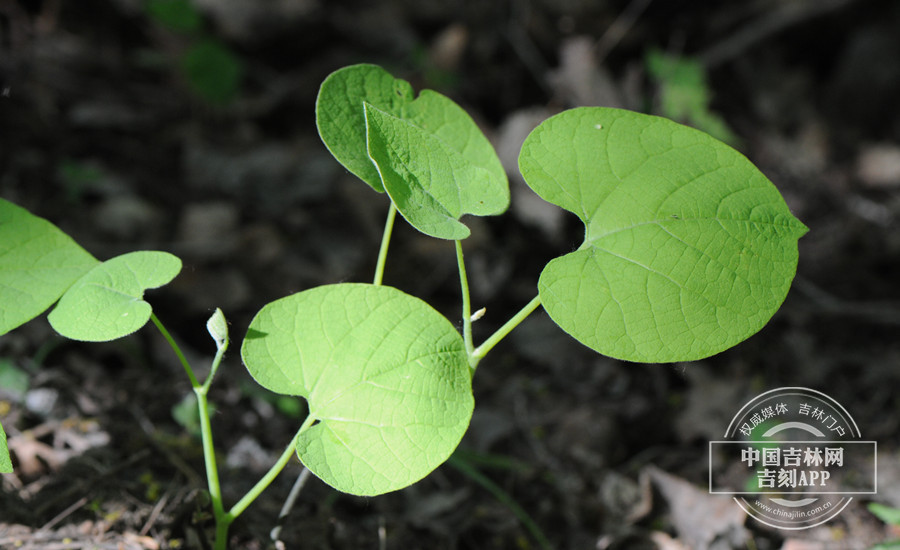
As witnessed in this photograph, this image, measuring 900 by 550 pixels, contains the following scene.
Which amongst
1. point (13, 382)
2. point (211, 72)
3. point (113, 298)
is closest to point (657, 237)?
point (113, 298)

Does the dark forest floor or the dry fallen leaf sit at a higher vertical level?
the dark forest floor

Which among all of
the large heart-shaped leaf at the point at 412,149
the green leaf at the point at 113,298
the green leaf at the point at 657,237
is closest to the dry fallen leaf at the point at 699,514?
the green leaf at the point at 657,237

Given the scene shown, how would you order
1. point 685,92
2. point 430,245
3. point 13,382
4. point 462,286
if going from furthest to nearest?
point 685,92 < point 430,245 < point 13,382 < point 462,286

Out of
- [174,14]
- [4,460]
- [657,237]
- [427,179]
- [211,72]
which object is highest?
[174,14]

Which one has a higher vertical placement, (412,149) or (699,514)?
(412,149)

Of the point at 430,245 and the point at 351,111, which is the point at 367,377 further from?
the point at 430,245

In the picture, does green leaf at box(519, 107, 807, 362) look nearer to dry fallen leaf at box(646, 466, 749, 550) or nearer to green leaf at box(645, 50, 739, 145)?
dry fallen leaf at box(646, 466, 749, 550)

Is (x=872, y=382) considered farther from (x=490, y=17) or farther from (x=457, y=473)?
(x=490, y=17)

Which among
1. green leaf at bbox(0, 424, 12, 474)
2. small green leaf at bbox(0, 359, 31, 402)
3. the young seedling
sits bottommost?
small green leaf at bbox(0, 359, 31, 402)

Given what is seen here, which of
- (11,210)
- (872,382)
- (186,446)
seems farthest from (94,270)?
(872,382)

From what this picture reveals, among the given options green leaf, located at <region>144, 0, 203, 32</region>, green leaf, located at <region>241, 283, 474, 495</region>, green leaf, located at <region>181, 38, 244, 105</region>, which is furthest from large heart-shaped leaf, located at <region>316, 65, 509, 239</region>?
green leaf, located at <region>144, 0, 203, 32</region>
